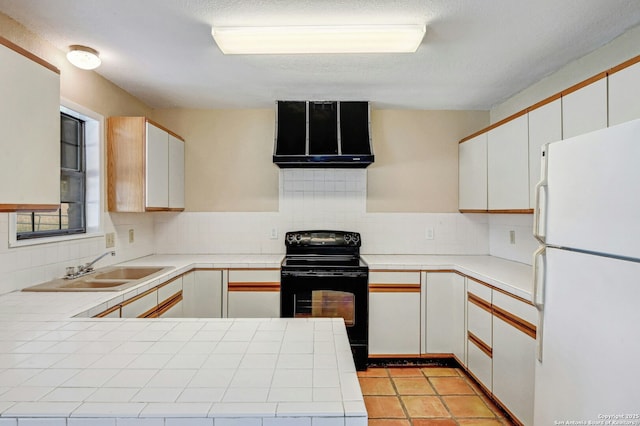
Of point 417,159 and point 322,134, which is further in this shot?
point 417,159

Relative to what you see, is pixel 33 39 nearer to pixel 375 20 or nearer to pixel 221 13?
pixel 221 13

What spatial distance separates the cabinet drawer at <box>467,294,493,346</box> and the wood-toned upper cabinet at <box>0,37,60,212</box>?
260 centimetres

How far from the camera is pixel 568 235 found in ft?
4.66

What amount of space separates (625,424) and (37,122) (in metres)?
2.51

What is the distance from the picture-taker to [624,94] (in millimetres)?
1583

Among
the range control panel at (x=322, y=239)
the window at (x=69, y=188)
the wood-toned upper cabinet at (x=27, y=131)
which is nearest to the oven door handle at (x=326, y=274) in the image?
the range control panel at (x=322, y=239)

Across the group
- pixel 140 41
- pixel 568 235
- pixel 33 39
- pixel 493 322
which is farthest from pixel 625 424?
pixel 33 39

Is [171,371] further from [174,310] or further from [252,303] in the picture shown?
[252,303]

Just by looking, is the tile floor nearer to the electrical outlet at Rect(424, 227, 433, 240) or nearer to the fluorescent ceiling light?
the electrical outlet at Rect(424, 227, 433, 240)

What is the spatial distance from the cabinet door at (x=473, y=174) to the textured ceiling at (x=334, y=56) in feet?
1.46

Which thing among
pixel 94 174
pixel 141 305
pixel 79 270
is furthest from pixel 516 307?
pixel 94 174

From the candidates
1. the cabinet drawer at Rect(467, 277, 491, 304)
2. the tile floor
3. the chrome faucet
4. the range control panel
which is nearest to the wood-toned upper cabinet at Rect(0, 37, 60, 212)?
the chrome faucet

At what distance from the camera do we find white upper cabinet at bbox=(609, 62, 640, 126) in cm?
152

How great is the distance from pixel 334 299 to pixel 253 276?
0.71 metres
